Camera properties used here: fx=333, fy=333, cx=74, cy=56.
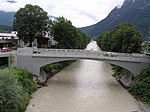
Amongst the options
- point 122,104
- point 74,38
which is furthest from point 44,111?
point 74,38

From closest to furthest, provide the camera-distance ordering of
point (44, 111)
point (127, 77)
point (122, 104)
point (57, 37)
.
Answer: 1. point (44, 111)
2. point (122, 104)
3. point (127, 77)
4. point (57, 37)

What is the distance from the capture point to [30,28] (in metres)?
67.0

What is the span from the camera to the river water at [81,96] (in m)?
36.9

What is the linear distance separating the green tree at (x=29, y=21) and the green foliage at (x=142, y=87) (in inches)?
1110

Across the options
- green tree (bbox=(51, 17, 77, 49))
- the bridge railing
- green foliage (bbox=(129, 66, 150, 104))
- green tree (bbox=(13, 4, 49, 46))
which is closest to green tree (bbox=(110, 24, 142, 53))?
green tree (bbox=(51, 17, 77, 49))

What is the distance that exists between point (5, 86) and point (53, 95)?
548 inches

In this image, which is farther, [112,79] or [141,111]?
[112,79]

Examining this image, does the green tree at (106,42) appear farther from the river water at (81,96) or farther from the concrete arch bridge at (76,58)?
the concrete arch bridge at (76,58)

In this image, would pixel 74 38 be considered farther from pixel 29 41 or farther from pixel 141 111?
pixel 141 111

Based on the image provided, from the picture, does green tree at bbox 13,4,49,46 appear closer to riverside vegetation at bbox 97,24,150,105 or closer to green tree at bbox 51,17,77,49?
green tree at bbox 51,17,77,49

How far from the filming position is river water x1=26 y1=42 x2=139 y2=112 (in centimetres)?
3689

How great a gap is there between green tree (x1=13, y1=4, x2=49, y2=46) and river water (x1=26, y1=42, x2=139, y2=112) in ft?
50.3

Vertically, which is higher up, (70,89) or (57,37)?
(57,37)

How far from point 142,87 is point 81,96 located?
7.83 metres
